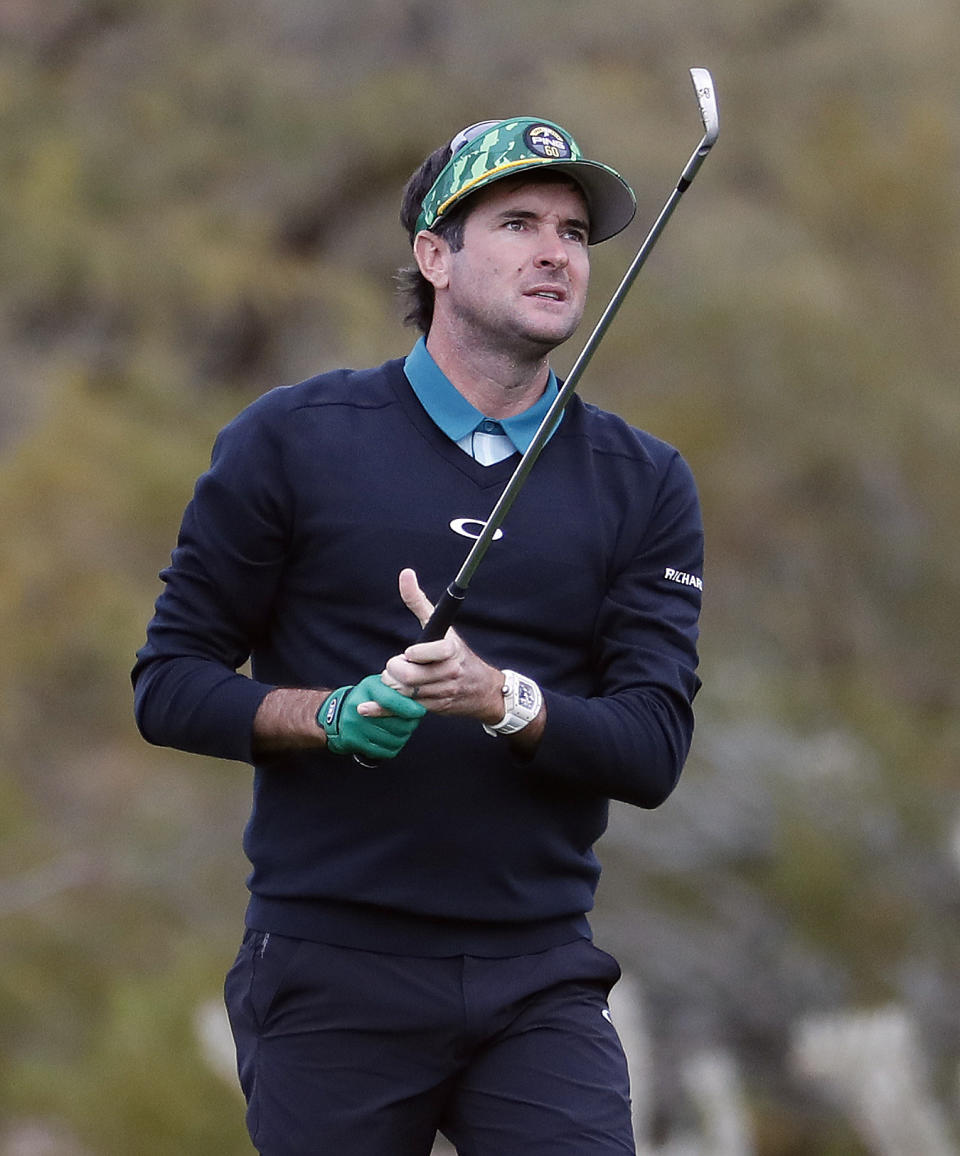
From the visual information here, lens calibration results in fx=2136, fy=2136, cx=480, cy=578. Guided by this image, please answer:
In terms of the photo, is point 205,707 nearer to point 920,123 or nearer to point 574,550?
point 574,550

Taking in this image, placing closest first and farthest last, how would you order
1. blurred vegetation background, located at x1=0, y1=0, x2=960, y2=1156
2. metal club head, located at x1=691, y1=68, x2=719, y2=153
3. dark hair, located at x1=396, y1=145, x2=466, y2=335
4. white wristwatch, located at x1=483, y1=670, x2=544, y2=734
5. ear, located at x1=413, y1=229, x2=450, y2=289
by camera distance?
metal club head, located at x1=691, y1=68, x2=719, y2=153, white wristwatch, located at x1=483, y1=670, x2=544, y2=734, ear, located at x1=413, y1=229, x2=450, y2=289, dark hair, located at x1=396, y1=145, x2=466, y2=335, blurred vegetation background, located at x1=0, y1=0, x2=960, y2=1156

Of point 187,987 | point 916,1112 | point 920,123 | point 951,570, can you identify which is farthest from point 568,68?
point 916,1112

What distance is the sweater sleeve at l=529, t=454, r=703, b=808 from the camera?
2.96 metres

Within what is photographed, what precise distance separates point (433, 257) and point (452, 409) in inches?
12.2

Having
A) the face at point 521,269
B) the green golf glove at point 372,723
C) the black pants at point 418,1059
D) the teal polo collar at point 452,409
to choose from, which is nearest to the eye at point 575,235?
the face at point 521,269

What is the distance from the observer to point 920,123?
13867 mm

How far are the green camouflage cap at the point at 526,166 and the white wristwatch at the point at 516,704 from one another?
766mm

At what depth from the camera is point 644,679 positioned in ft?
10.1

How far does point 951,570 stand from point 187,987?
4737 mm

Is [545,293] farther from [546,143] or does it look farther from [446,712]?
[446,712]

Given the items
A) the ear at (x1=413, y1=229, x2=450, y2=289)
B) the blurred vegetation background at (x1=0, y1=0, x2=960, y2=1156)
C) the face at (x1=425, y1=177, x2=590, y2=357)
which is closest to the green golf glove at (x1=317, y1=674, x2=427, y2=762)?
the face at (x1=425, y1=177, x2=590, y2=357)

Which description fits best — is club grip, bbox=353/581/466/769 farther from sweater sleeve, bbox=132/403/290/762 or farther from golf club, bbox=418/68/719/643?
sweater sleeve, bbox=132/403/290/762

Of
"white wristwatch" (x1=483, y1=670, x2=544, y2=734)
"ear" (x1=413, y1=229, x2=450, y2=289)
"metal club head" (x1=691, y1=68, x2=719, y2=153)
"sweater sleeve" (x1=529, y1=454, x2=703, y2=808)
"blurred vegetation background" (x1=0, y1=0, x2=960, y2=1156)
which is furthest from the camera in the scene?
"blurred vegetation background" (x1=0, y1=0, x2=960, y2=1156)

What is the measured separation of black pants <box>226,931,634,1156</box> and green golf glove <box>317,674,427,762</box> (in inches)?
13.7
